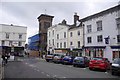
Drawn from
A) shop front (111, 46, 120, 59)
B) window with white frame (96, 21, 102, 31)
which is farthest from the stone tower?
shop front (111, 46, 120, 59)

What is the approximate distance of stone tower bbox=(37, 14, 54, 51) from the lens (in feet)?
205

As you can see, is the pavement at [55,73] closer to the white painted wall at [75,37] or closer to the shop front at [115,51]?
the shop front at [115,51]

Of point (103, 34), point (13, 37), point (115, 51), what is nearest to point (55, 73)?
point (115, 51)

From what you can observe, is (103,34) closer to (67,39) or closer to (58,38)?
(67,39)

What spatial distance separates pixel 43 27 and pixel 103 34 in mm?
36321

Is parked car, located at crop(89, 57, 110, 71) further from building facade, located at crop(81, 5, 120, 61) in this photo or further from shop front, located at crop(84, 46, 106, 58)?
shop front, located at crop(84, 46, 106, 58)

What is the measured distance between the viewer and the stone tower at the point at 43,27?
62419 millimetres

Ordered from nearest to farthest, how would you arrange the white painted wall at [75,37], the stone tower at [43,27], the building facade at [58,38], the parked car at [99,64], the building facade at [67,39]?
the parked car at [99,64] < the white painted wall at [75,37] < the building facade at [67,39] < the building facade at [58,38] < the stone tower at [43,27]

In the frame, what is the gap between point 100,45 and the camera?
31031 millimetres

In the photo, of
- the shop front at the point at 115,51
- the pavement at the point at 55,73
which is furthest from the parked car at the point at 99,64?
the shop front at the point at 115,51

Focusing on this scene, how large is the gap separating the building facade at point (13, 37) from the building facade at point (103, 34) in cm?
2958

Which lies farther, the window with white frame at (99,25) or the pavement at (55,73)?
the window with white frame at (99,25)

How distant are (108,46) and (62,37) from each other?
18.9 meters

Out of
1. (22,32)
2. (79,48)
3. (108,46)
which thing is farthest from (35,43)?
(108,46)
